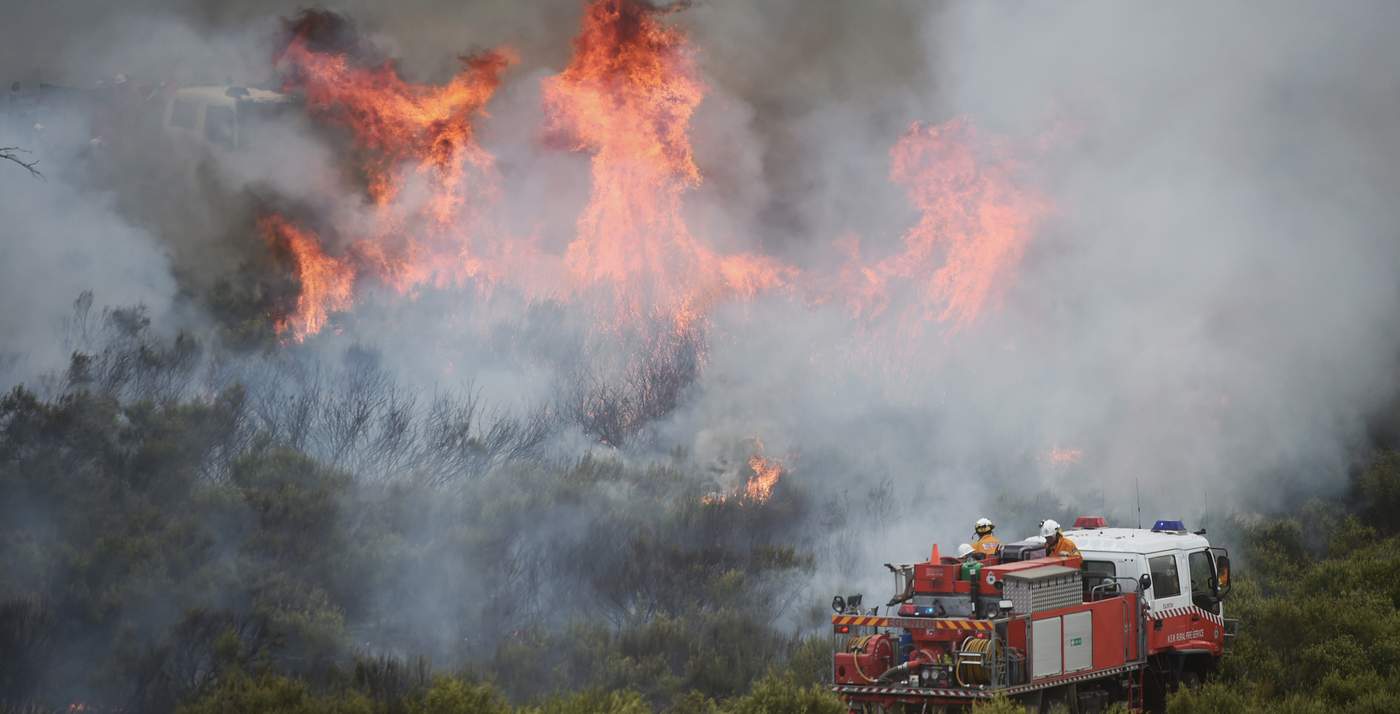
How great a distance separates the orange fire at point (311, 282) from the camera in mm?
33188

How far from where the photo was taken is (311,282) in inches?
1353

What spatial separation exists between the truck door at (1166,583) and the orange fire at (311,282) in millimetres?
22503

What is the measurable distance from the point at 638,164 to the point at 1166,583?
66.1ft

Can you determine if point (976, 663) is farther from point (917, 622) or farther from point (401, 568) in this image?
point (401, 568)

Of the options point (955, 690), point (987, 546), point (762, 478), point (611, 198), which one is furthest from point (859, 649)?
point (611, 198)

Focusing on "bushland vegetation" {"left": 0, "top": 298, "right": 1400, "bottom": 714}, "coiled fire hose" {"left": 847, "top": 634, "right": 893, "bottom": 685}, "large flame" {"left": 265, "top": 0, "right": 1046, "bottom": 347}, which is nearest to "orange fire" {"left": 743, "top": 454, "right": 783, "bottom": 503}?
"bushland vegetation" {"left": 0, "top": 298, "right": 1400, "bottom": 714}

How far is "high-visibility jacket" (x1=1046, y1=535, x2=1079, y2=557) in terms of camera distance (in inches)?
573

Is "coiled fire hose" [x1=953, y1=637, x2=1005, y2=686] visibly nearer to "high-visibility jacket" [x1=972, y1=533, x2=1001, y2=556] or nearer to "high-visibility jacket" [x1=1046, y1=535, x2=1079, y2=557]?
"high-visibility jacket" [x1=972, y1=533, x2=1001, y2=556]

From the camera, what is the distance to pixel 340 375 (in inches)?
1199

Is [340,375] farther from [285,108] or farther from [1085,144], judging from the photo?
[1085,144]

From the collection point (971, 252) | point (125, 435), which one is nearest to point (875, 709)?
point (125, 435)

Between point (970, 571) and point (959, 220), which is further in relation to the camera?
point (959, 220)

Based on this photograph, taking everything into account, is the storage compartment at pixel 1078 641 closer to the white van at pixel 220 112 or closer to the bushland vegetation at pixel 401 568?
the bushland vegetation at pixel 401 568

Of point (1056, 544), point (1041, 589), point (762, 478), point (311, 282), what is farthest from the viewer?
point (311, 282)
